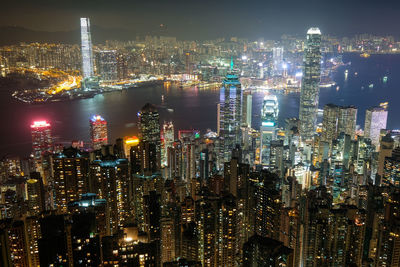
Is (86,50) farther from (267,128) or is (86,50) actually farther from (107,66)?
(267,128)

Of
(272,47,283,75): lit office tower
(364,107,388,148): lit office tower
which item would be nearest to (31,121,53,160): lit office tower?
(364,107,388,148): lit office tower

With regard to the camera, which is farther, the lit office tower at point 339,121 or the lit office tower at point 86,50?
the lit office tower at point 86,50

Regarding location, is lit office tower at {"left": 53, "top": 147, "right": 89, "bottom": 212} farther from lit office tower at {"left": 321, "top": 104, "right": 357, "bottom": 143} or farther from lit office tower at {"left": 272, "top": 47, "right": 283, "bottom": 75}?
lit office tower at {"left": 272, "top": 47, "right": 283, "bottom": 75}

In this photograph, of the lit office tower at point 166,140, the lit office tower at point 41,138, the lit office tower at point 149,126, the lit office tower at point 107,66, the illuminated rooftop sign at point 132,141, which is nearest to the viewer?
the lit office tower at point 41,138

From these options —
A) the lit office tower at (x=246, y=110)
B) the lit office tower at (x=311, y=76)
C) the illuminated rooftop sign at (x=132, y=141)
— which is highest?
the lit office tower at (x=311, y=76)

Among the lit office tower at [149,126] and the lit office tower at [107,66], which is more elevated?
the lit office tower at [107,66]

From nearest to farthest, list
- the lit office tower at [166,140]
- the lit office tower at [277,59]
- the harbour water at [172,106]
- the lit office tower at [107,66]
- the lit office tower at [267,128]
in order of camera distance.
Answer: the lit office tower at [166,140] < the lit office tower at [267,128] < the harbour water at [172,106] < the lit office tower at [277,59] < the lit office tower at [107,66]

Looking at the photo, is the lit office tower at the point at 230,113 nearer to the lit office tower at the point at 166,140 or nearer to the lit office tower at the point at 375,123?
the lit office tower at the point at 166,140

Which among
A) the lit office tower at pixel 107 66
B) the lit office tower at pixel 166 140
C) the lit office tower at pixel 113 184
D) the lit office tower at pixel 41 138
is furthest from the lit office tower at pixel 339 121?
the lit office tower at pixel 107 66
